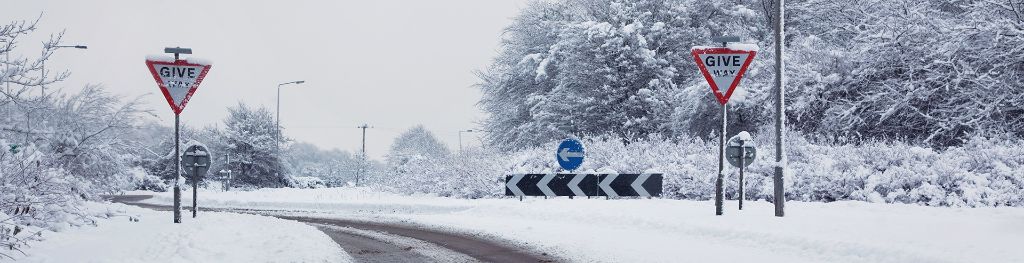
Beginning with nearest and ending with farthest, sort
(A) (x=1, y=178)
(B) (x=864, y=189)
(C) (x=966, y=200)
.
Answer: (A) (x=1, y=178), (C) (x=966, y=200), (B) (x=864, y=189)

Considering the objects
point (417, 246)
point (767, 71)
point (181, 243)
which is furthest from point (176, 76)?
point (767, 71)

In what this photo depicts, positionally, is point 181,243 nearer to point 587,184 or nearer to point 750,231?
point 750,231

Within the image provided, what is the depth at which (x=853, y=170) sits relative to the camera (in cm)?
1928

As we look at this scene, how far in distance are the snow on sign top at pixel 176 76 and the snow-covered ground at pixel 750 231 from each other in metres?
5.05

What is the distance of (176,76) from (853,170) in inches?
534

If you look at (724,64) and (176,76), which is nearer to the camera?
(176,76)

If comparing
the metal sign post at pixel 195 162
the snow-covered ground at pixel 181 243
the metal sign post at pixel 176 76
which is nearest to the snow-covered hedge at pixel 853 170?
the snow-covered ground at pixel 181 243

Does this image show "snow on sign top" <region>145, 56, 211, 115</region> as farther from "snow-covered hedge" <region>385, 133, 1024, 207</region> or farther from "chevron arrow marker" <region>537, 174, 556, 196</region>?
"snow-covered hedge" <region>385, 133, 1024, 207</region>

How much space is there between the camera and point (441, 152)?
33906mm

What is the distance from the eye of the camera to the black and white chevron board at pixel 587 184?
60.0ft

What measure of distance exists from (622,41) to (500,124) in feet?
33.0

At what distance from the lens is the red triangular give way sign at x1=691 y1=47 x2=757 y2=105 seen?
1459cm

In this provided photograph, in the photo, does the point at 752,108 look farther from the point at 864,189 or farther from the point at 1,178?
the point at 1,178

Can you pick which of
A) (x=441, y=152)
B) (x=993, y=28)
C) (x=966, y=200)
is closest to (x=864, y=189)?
(x=966, y=200)
